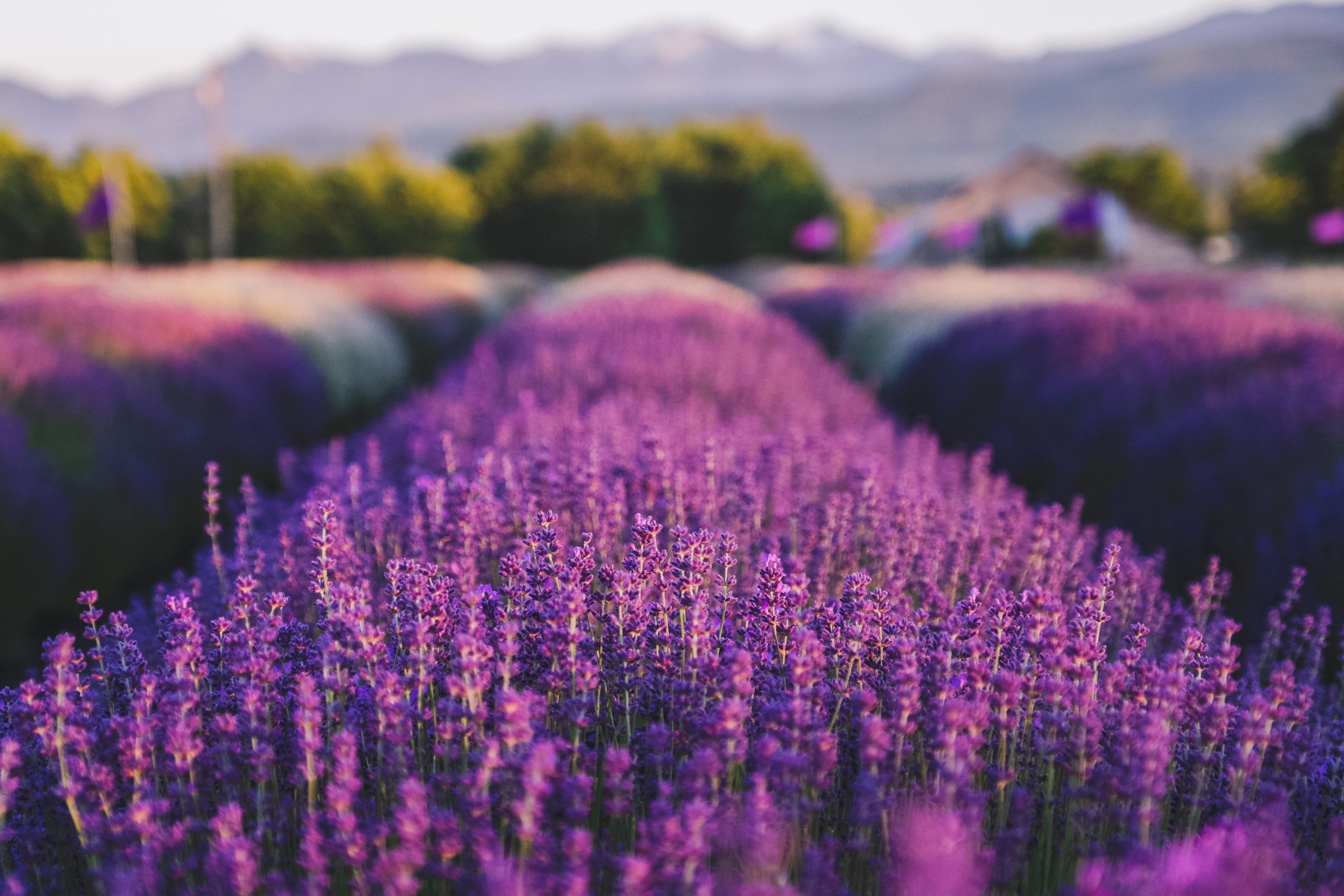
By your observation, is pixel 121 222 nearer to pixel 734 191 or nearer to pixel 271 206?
pixel 271 206

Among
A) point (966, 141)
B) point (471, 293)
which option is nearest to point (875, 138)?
point (966, 141)

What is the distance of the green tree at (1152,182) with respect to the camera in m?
43.6

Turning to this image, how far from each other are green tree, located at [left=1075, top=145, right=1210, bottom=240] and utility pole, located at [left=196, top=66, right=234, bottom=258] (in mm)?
34331

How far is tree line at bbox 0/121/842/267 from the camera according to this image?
26078 millimetres

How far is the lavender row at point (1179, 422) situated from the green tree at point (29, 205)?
26679 mm

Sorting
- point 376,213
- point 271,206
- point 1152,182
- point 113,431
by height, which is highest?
point 1152,182

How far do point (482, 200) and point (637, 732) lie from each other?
29.9 m

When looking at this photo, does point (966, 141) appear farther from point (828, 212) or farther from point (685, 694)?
point (685, 694)

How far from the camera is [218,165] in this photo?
25.0m

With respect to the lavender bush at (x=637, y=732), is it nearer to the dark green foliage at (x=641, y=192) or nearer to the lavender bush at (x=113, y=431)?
the lavender bush at (x=113, y=431)

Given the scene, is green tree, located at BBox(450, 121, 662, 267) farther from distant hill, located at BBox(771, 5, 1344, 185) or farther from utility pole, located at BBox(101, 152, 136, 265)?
distant hill, located at BBox(771, 5, 1344, 185)

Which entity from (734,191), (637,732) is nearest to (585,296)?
(637,732)

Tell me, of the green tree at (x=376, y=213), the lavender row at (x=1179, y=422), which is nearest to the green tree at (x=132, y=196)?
the green tree at (x=376, y=213)

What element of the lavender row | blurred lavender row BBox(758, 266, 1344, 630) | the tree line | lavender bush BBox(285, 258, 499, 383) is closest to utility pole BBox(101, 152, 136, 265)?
the tree line
